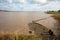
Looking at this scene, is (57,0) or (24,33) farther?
(57,0)

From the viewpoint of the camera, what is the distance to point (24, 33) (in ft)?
3.18

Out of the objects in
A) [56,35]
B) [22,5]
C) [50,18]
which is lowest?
[56,35]

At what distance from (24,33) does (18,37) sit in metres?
0.05

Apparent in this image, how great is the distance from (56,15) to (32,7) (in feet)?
0.63

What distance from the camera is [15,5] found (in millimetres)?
1040

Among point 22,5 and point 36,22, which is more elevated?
point 22,5

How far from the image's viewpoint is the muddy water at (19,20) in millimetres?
981

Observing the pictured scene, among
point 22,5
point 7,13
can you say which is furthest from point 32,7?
point 7,13

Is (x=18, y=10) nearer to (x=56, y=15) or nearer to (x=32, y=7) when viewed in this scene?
(x=32, y=7)

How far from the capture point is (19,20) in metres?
1.04

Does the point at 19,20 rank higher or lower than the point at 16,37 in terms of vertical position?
higher

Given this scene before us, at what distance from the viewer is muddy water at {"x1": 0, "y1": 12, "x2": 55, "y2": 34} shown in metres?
0.98

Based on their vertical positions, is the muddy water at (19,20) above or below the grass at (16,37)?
above

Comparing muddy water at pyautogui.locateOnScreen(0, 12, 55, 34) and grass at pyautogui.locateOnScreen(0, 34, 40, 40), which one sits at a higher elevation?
muddy water at pyautogui.locateOnScreen(0, 12, 55, 34)
